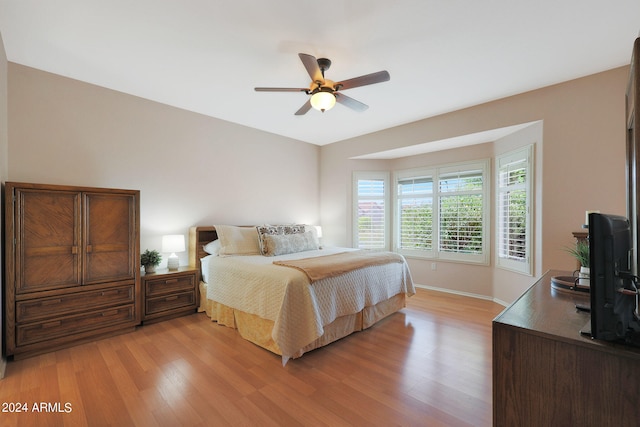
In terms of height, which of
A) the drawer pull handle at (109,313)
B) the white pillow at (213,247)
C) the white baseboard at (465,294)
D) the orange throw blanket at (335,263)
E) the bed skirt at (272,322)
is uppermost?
the white pillow at (213,247)

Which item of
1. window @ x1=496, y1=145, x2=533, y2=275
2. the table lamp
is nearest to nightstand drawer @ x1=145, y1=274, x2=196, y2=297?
the table lamp

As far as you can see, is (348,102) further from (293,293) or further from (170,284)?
(170,284)

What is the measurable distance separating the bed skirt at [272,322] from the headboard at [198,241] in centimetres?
35

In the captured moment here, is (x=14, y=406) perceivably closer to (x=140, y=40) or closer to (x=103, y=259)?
(x=103, y=259)

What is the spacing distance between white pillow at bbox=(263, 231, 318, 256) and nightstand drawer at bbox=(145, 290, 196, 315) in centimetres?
113

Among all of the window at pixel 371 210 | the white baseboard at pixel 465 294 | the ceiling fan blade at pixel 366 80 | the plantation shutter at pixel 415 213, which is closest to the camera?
the ceiling fan blade at pixel 366 80

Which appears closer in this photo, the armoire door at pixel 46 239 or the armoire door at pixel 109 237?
the armoire door at pixel 46 239

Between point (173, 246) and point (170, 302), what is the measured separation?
698 millimetres

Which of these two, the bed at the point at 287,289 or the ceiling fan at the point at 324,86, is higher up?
the ceiling fan at the point at 324,86

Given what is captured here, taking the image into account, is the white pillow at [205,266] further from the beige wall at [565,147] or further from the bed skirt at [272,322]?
the beige wall at [565,147]

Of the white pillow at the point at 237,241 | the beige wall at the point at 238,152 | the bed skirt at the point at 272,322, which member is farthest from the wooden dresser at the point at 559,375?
the white pillow at the point at 237,241

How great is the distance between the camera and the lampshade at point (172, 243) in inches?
138

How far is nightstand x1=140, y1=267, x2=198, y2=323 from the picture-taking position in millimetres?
3234

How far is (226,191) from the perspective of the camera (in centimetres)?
441
